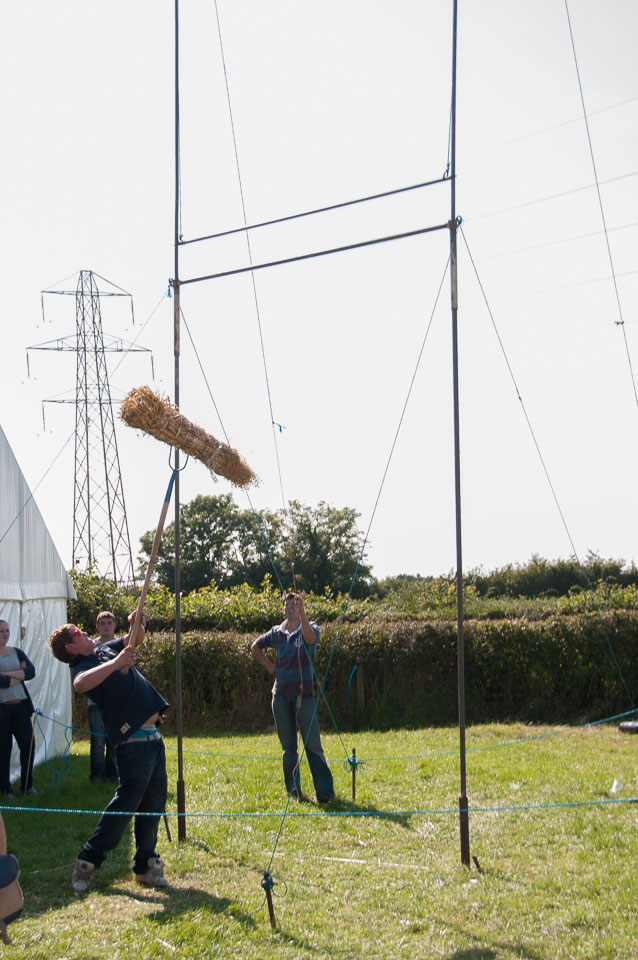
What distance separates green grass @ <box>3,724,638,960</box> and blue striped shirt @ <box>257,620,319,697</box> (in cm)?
104

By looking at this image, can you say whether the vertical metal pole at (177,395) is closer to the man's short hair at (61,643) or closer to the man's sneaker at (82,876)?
the man's short hair at (61,643)

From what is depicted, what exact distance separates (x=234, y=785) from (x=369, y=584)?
31228mm

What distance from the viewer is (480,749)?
10172 mm

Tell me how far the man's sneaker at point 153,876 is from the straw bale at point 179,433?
2822 mm

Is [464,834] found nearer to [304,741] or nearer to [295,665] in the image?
[304,741]

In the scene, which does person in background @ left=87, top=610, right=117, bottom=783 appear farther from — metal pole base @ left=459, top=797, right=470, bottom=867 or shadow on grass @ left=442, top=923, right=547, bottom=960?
shadow on grass @ left=442, top=923, right=547, bottom=960

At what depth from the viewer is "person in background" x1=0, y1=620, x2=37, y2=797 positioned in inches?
323

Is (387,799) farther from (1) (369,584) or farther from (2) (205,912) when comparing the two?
(1) (369,584)

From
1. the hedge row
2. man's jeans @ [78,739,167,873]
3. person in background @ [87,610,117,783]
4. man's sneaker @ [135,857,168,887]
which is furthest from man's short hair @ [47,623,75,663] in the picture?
the hedge row

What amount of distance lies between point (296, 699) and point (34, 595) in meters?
4.08

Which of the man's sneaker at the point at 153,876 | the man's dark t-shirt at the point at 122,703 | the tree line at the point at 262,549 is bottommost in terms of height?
the man's sneaker at the point at 153,876

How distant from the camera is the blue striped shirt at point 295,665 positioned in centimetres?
761

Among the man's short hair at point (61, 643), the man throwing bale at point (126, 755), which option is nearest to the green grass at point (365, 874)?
the man throwing bale at point (126, 755)

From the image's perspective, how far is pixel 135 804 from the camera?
5.39 meters
